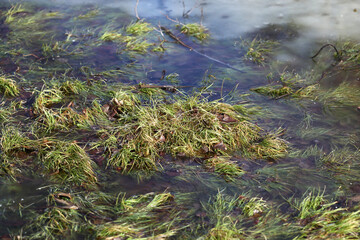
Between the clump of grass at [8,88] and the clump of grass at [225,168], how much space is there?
242cm

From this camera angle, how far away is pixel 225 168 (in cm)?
321

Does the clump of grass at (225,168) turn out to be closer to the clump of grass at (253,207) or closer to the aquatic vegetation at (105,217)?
the clump of grass at (253,207)

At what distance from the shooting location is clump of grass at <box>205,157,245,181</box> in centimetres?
319

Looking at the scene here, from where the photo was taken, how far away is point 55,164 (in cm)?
313

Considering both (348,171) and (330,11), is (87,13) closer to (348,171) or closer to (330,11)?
(330,11)

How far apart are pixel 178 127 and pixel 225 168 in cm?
64

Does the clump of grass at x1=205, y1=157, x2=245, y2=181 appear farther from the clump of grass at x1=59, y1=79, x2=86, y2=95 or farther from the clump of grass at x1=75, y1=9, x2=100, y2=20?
the clump of grass at x1=75, y1=9, x2=100, y2=20

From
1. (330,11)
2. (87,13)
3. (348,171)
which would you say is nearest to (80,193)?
(348,171)

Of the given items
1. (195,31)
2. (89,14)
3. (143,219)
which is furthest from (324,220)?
(89,14)

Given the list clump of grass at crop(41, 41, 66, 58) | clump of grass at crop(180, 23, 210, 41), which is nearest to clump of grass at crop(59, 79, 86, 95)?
clump of grass at crop(41, 41, 66, 58)

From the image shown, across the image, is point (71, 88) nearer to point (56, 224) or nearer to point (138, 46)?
point (138, 46)

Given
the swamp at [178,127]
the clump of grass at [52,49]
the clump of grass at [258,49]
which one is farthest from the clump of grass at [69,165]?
the clump of grass at [258,49]

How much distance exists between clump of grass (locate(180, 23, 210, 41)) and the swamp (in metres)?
0.02

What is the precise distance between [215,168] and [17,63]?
3.16m
